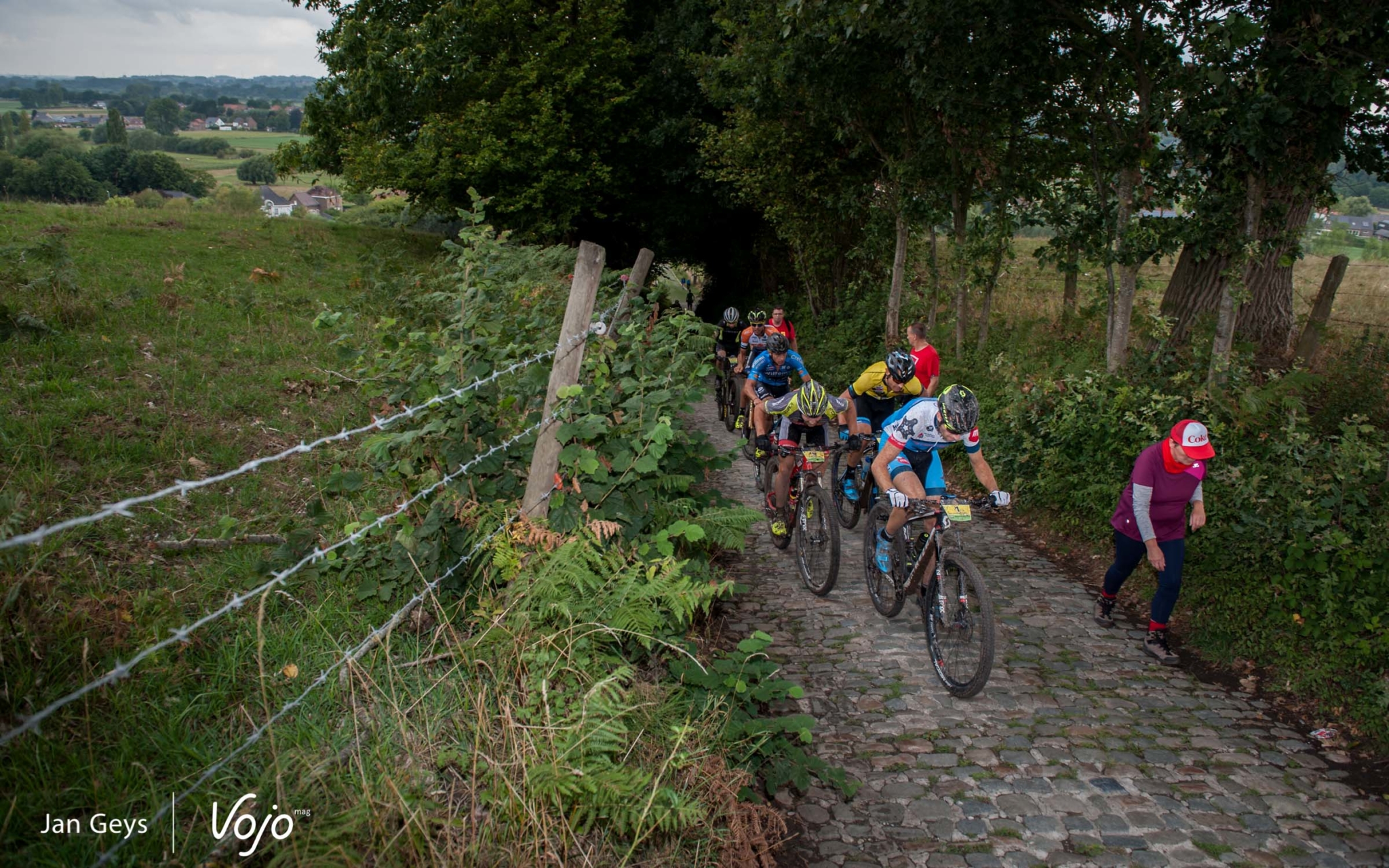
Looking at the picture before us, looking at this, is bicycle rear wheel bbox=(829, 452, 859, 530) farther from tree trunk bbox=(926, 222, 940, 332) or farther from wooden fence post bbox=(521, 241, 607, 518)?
tree trunk bbox=(926, 222, 940, 332)

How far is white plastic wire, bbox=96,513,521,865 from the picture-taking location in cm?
275

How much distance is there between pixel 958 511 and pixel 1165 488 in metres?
1.67

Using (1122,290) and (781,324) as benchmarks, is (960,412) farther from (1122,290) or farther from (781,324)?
(781,324)

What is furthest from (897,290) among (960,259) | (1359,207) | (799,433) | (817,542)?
(817,542)

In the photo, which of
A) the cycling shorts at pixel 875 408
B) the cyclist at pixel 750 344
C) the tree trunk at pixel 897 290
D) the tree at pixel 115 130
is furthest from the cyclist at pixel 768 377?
the tree at pixel 115 130

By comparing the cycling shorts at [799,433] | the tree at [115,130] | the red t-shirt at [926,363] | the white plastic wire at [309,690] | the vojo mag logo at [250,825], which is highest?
the tree at [115,130]

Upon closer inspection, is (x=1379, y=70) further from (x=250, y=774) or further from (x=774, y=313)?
(x=250, y=774)

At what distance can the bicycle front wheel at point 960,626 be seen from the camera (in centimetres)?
550

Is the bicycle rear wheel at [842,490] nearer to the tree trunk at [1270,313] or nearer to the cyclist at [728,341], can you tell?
the tree trunk at [1270,313]

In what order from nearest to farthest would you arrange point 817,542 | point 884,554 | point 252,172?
1. point 884,554
2. point 817,542
3. point 252,172

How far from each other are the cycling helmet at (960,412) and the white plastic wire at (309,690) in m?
3.30

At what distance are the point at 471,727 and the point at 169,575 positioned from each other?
2522 mm

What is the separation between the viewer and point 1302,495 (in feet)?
21.4

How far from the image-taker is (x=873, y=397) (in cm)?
931
